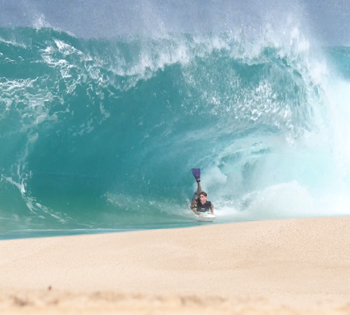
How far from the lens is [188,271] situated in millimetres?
5305

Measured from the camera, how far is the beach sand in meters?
3.71

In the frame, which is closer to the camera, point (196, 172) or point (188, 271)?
point (188, 271)

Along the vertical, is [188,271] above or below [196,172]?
below

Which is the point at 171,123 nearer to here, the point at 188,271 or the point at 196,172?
the point at 196,172

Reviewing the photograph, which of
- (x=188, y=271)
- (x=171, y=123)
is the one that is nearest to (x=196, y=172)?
(x=171, y=123)

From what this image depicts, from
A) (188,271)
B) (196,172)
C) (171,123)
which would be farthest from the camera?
→ (171,123)

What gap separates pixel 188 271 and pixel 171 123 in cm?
772

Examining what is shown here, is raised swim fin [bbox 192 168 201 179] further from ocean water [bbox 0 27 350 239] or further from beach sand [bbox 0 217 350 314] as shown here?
beach sand [bbox 0 217 350 314]

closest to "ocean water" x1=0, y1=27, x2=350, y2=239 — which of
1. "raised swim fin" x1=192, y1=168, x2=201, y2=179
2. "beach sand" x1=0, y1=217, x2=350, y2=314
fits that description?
"raised swim fin" x1=192, y1=168, x2=201, y2=179

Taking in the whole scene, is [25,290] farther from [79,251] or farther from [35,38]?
[35,38]

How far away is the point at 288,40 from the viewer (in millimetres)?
13492

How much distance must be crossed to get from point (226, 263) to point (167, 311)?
6.93 feet

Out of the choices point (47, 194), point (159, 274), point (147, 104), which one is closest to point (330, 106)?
point (147, 104)

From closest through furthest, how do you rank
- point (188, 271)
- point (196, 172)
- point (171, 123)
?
point (188, 271)
point (196, 172)
point (171, 123)
